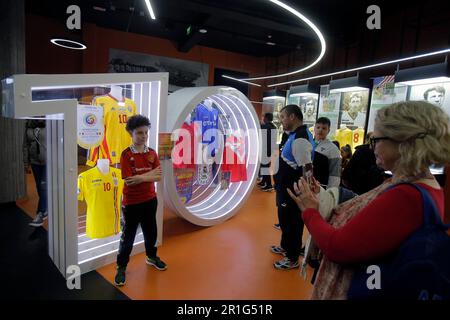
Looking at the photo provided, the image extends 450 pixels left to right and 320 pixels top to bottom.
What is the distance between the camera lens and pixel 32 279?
254 centimetres

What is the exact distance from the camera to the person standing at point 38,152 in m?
3.53

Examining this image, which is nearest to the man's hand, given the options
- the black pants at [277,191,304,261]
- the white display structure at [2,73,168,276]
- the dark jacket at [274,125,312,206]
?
the white display structure at [2,73,168,276]

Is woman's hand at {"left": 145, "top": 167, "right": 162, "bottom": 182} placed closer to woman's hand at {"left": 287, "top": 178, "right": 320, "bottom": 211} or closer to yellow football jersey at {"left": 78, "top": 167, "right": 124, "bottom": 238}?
yellow football jersey at {"left": 78, "top": 167, "right": 124, "bottom": 238}

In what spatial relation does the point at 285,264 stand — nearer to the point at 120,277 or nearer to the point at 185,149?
the point at 120,277

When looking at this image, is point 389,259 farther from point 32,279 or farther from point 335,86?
point 335,86

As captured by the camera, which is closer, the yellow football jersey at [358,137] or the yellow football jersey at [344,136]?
the yellow football jersey at [358,137]

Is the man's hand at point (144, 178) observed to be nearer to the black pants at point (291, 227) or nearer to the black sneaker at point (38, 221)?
the black pants at point (291, 227)

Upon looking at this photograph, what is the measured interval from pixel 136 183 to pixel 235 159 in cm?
253

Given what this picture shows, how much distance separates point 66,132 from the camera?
2.31 meters

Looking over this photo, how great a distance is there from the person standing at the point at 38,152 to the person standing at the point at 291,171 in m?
2.79

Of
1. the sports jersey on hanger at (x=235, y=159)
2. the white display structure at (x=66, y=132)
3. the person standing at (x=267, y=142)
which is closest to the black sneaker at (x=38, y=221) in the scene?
the white display structure at (x=66, y=132)

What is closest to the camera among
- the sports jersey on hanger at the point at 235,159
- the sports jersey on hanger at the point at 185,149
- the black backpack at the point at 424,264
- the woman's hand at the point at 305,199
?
the black backpack at the point at 424,264

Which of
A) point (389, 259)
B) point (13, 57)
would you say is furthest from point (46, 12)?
point (389, 259)

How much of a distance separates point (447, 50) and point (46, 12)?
Answer: 827cm
